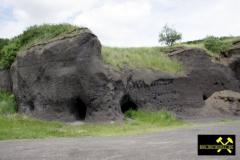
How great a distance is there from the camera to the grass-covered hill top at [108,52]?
30016 millimetres

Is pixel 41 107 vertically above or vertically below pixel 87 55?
below

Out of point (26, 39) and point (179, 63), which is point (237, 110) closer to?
point (179, 63)

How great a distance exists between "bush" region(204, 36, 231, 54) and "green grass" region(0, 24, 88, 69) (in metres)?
16.3

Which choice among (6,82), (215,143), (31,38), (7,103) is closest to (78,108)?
(7,103)

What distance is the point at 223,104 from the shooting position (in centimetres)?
3672

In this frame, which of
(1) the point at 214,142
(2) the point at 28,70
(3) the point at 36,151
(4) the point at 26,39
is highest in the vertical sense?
(4) the point at 26,39

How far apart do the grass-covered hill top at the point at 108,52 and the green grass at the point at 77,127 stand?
4.26 metres

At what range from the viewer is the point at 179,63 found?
36.6 m

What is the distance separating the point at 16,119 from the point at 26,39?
10.6 m

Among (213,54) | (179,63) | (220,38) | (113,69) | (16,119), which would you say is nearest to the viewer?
(16,119)

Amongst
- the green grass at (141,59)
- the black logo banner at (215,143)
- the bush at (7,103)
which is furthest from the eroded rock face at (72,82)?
the black logo banner at (215,143)

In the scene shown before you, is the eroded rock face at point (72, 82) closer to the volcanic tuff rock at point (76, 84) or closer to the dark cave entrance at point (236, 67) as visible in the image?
the volcanic tuff rock at point (76, 84)

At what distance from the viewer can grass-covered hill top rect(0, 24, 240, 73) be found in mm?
30016

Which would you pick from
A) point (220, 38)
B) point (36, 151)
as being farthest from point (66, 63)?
point (220, 38)
